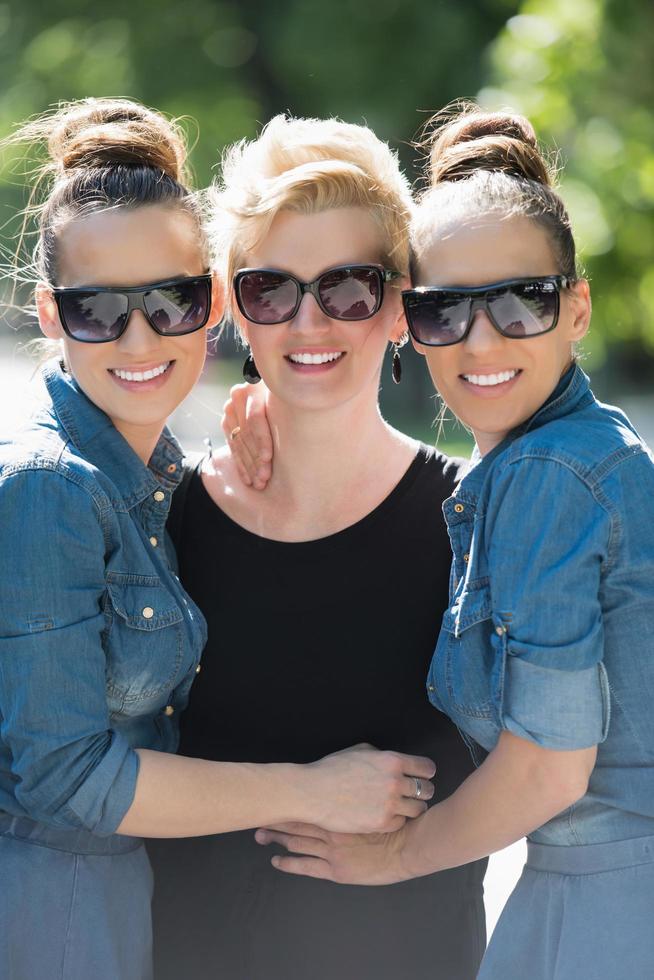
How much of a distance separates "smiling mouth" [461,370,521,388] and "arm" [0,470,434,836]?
0.73 metres

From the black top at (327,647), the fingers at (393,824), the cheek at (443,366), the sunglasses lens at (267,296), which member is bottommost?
the fingers at (393,824)

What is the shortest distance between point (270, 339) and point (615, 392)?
1814cm

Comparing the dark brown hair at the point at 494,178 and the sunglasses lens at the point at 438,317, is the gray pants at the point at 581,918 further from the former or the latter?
the dark brown hair at the point at 494,178

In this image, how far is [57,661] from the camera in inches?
81.5

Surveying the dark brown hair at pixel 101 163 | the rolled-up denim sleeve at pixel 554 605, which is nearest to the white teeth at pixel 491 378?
the rolled-up denim sleeve at pixel 554 605

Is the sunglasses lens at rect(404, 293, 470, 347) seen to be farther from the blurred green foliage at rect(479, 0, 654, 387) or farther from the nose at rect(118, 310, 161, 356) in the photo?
the blurred green foliage at rect(479, 0, 654, 387)

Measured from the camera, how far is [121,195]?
2.37 m

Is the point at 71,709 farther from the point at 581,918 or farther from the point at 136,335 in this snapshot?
the point at 581,918

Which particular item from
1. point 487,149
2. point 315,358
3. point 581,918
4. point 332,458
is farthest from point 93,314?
point 581,918

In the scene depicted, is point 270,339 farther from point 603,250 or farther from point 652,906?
point 603,250

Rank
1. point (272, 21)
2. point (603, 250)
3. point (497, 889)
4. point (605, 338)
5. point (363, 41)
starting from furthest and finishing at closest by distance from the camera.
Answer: point (272, 21)
point (363, 41)
point (605, 338)
point (603, 250)
point (497, 889)

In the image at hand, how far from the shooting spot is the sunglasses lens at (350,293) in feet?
8.25

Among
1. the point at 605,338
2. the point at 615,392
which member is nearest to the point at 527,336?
the point at 605,338

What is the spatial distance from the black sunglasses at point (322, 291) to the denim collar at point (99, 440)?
0.41 meters
